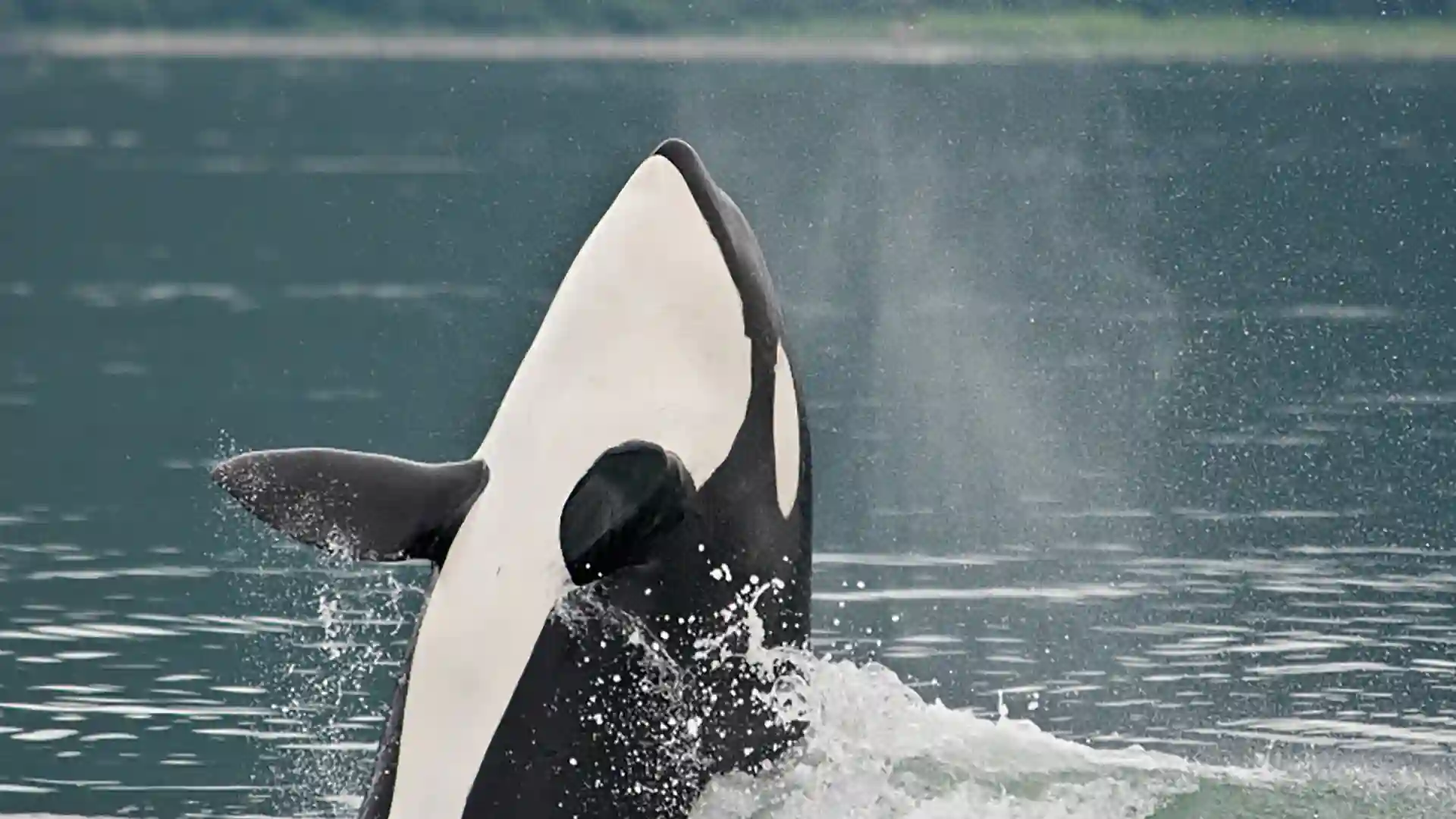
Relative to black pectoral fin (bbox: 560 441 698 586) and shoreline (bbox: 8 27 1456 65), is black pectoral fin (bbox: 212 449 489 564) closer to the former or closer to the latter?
black pectoral fin (bbox: 560 441 698 586)

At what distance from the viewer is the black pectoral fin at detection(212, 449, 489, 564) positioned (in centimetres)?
1035

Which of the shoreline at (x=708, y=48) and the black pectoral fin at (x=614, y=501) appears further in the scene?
the shoreline at (x=708, y=48)

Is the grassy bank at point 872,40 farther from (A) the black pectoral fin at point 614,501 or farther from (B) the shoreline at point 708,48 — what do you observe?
(A) the black pectoral fin at point 614,501

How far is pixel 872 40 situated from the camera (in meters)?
130

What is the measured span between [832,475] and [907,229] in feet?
108

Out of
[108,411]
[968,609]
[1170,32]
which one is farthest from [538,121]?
[968,609]

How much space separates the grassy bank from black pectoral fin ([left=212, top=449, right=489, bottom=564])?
361 feet

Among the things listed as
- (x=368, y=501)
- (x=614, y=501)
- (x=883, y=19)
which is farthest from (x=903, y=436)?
(x=883, y=19)

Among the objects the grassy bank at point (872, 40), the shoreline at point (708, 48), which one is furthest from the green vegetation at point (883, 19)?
the shoreline at point (708, 48)

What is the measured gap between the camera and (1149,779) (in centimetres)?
1280

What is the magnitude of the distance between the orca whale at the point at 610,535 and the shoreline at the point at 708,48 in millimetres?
107726

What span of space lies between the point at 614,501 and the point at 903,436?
16.6 meters

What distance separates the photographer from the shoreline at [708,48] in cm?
12325

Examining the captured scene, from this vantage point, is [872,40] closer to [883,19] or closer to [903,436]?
[883,19]
